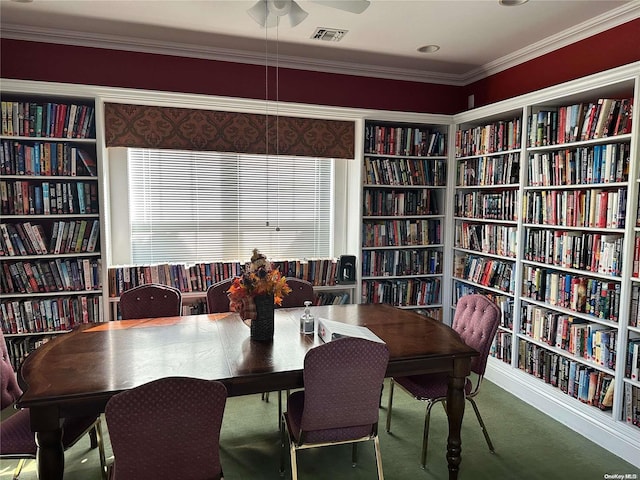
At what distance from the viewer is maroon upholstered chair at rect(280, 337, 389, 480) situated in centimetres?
194

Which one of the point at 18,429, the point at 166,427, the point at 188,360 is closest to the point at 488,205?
the point at 188,360

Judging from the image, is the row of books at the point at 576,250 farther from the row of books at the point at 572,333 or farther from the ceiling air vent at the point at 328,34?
the ceiling air vent at the point at 328,34

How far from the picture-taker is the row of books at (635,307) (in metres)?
2.66

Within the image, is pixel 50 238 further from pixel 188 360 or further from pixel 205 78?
pixel 188 360

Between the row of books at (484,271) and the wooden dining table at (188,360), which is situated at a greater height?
the row of books at (484,271)

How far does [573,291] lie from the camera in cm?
310

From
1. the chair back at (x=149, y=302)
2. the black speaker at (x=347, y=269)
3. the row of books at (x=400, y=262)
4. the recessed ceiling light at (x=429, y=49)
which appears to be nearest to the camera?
the chair back at (x=149, y=302)

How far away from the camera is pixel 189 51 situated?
12.3 feet

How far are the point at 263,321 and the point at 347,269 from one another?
181 cm

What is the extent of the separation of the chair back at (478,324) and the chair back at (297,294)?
1.15 metres

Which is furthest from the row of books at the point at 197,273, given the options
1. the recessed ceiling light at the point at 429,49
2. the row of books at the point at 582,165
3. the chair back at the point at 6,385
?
the recessed ceiling light at the point at 429,49

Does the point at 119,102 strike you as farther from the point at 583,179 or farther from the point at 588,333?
the point at 588,333

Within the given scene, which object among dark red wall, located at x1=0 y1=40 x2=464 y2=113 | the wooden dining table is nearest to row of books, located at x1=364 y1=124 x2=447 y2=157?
dark red wall, located at x1=0 y1=40 x2=464 y2=113

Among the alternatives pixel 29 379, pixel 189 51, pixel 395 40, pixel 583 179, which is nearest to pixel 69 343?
pixel 29 379
